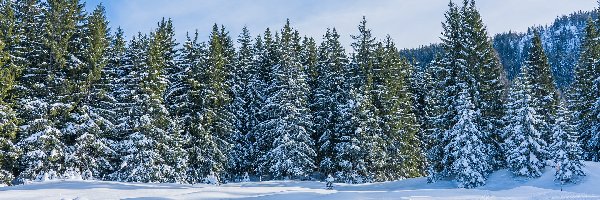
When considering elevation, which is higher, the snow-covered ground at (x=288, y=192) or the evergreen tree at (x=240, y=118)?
the evergreen tree at (x=240, y=118)

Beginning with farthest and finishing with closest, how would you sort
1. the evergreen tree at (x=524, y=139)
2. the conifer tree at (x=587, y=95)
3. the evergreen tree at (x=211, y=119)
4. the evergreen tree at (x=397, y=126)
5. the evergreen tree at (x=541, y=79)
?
the evergreen tree at (x=397, y=126) < the evergreen tree at (x=541, y=79) < the conifer tree at (x=587, y=95) < the evergreen tree at (x=211, y=119) < the evergreen tree at (x=524, y=139)

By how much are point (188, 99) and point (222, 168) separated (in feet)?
20.8

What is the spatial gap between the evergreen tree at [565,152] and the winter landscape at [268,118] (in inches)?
3.2

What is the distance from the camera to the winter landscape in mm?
29125

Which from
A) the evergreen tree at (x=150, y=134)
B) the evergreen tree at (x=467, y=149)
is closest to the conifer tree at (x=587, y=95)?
the evergreen tree at (x=467, y=149)

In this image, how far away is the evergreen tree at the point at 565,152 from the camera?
88.0ft

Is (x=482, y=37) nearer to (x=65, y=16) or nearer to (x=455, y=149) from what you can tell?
(x=455, y=149)

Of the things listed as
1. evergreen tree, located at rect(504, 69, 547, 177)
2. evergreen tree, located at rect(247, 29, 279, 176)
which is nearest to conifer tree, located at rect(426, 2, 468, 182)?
evergreen tree, located at rect(504, 69, 547, 177)

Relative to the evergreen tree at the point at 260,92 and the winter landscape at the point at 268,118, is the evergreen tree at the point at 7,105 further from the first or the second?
the evergreen tree at the point at 260,92

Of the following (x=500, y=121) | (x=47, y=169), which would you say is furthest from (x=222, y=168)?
(x=500, y=121)

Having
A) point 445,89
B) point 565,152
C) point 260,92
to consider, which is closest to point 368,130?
point 445,89

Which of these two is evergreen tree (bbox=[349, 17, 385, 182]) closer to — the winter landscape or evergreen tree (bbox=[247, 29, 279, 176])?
the winter landscape

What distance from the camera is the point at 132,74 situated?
35062mm

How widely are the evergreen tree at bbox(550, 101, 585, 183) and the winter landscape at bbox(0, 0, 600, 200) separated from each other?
0.26 ft
